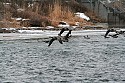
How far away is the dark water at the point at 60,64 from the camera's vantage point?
92.7 feet

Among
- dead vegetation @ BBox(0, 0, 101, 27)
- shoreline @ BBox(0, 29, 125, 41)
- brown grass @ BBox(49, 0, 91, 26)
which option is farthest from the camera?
brown grass @ BBox(49, 0, 91, 26)

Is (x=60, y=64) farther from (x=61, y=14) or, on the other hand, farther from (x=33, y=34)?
(x=61, y=14)

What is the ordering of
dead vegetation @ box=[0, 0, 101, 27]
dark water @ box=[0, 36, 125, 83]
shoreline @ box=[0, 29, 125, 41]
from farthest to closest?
dead vegetation @ box=[0, 0, 101, 27]
shoreline @ box=[0, 29, 125, 41]
dark water @ box=[0, 36, 125, 83]

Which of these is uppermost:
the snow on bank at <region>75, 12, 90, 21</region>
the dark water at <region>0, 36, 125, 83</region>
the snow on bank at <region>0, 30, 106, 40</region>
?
the dark water at <region>0, 36, 125, 83</region>

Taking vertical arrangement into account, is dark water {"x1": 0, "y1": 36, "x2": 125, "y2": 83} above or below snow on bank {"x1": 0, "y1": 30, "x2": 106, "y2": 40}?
above

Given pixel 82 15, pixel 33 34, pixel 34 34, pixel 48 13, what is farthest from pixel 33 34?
pixel 82 15

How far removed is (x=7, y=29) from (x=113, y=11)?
28.7 meters

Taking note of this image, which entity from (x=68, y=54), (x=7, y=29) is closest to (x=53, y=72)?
(x=68, y=54)

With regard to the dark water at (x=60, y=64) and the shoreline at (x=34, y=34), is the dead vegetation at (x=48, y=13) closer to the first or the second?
the shoreline at (x=34, y=34)

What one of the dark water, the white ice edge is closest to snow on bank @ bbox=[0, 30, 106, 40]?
the white ice edge

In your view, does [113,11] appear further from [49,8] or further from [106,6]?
[49,8]

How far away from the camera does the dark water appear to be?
2825 cm

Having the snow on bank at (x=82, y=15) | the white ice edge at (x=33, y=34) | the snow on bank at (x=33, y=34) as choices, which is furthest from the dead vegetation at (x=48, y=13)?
the snow on bank at (x=33, y=34)

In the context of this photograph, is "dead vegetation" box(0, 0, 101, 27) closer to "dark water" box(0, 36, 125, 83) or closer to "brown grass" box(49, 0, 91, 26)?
"brown grass" box(49, 0, 91, 26)
